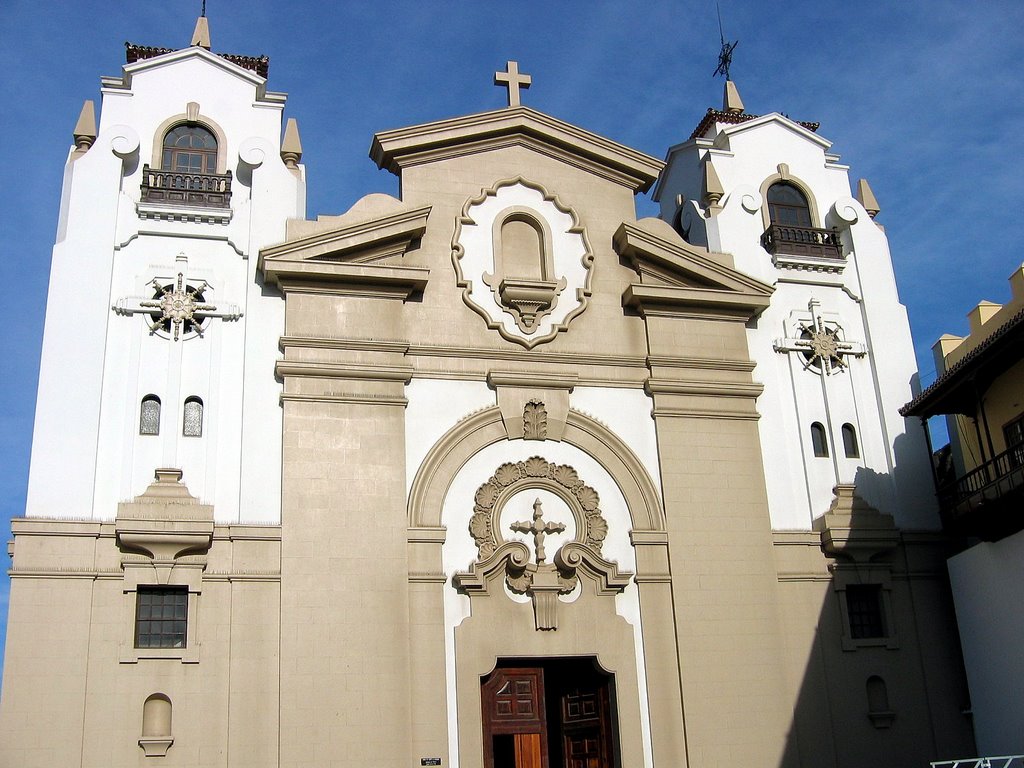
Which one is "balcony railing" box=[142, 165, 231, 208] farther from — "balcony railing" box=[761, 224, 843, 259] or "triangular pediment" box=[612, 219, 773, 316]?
"balcony railing" box=[761, 224, 843, 259]

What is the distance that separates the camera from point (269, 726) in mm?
19656

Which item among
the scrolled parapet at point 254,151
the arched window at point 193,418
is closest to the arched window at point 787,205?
the scrolled parapet at point 254,151

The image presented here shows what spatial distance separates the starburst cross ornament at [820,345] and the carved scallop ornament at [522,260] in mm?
4698

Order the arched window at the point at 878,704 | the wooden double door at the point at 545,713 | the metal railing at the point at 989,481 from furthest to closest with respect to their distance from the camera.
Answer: the arched window at the point at 878,704 < the metal railing at the point at 989,481 < the wooden double door at the point at 545,713

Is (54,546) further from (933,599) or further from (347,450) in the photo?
(933,599)

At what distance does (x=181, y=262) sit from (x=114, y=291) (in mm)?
1341

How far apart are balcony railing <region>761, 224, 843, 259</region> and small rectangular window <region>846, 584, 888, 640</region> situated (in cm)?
741

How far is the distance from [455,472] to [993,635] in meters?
10.4

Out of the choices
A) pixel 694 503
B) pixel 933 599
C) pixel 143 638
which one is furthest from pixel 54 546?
pixel 933 599

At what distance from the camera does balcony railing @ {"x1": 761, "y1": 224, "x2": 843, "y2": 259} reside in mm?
26578

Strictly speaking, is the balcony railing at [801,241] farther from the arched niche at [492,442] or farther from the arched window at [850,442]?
the arched niche at [492,442]

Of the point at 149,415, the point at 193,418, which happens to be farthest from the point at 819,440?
the point at 149,415

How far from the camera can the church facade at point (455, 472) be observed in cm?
2002

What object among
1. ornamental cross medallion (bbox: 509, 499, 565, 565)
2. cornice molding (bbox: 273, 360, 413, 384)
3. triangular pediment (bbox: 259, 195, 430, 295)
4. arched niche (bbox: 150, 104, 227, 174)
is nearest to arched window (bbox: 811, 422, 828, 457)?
ornamental cross medallion (bbox: 509, 499, 565, 565)
